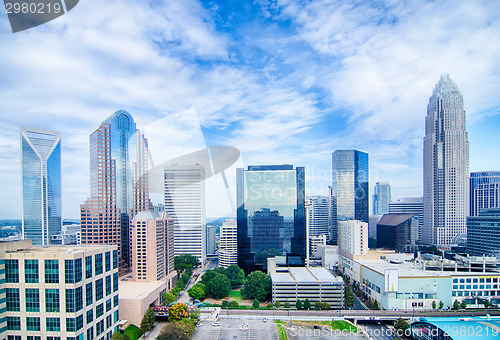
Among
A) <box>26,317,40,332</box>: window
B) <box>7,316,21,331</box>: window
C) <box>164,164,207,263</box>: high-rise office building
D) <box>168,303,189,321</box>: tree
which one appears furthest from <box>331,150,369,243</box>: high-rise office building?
<box>7,316,21,331</box>: window

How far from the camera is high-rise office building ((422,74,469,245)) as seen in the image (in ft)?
57.4

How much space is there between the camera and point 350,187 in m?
21.8

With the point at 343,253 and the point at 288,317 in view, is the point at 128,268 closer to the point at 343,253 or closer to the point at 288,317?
the point at 288,317

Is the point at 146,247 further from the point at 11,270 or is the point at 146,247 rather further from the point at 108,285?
the point at 11,270

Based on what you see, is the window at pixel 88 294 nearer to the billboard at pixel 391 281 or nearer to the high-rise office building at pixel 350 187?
the billboard at pixel 391 281

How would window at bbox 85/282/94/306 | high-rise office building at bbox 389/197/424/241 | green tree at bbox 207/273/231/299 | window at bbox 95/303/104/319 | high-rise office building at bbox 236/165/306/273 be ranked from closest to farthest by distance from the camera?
1. window at bbox 85/282/94/306
2. window at bbox 95/303/104/319
3. green tree at bbox 207/273/231/299
4. high-rise office building at bbox 236/165/306/273
5. high-rise office building at bbox 389/197/424/241

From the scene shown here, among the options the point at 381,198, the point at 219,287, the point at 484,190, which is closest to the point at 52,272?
the point at 219,287

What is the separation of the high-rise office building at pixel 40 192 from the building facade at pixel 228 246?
28.7 feet

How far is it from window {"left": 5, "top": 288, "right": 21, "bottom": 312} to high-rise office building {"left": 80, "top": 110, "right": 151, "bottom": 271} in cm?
497

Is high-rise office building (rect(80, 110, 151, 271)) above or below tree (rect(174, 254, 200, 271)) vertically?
above

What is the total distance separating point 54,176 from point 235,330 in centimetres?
1294

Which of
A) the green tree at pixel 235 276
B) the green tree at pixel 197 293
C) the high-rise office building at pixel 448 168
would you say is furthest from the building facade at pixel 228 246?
the high-rise office building at pixel 448 168

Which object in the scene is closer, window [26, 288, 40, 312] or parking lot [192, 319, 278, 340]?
window [26, 288, 40, 312]

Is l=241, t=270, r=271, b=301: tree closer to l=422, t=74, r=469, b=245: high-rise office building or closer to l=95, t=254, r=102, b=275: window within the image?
l=95, t=254, r=102, b=275: window
